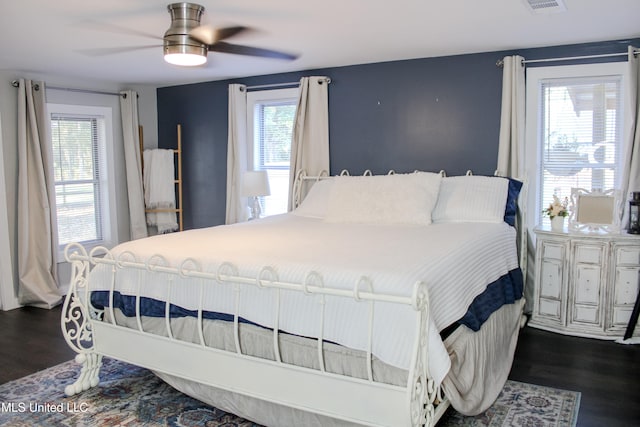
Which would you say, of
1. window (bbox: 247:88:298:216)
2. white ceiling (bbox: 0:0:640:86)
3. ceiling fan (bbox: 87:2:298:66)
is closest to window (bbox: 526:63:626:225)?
white ceiling (bbox: 0:0:640:86)

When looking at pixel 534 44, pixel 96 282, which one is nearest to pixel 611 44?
pixel 534 44

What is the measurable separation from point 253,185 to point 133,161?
1.63 m

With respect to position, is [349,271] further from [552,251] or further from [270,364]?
[552,251]

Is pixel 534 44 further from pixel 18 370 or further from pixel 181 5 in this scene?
pixel 18 370

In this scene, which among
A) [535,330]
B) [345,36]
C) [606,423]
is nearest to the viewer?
[606,423]

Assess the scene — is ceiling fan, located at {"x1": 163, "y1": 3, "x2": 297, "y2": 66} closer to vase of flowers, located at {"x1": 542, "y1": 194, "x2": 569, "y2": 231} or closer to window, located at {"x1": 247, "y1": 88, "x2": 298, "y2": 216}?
window, located at {"x1": 247, "y1": 88, "x2": 298, "y2": 216}

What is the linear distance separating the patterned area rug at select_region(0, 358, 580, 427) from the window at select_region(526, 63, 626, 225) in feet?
6.06

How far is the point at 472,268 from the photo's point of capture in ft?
9.12

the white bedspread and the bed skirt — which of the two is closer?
the white bedspread

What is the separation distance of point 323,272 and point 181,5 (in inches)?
64.9

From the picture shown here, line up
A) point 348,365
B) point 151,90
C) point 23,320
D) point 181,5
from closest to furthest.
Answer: point 348,365 < point 181,5 < point 23,320 < point 151,90

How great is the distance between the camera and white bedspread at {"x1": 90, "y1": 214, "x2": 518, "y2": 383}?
2125 millimetres

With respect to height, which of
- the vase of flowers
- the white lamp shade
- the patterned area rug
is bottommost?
the patterned area rug

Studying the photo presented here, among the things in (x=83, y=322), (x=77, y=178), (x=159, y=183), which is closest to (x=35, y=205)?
(x=77, y=178)
